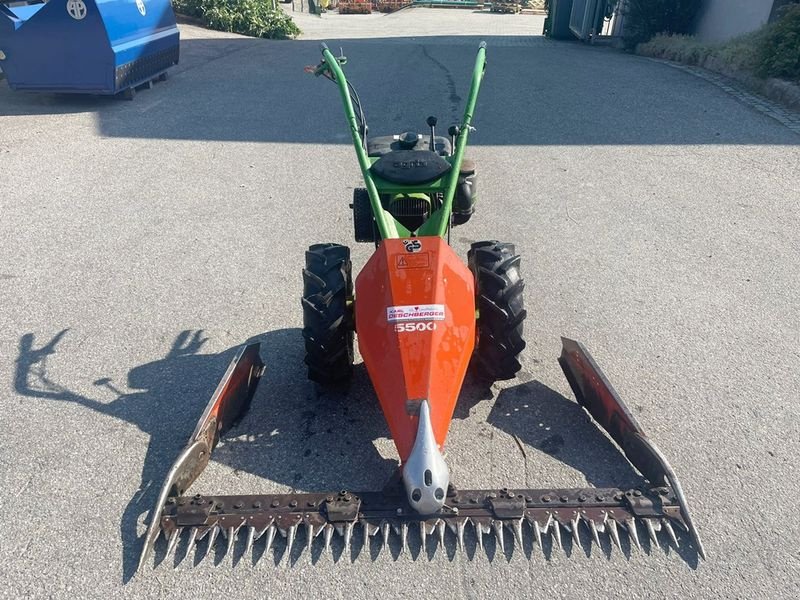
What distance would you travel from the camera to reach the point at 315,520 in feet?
8.16

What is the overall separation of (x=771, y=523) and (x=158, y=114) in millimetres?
9000

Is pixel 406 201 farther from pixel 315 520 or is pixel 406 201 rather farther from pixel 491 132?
pixel 491 132

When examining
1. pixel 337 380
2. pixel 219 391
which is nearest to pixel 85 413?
pixel 219 391

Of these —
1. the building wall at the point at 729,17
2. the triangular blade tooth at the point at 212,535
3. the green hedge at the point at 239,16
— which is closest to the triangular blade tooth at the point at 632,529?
the triangular blade tooth at the point at 212,535

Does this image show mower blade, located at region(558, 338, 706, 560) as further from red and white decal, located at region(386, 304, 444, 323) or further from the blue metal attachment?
the blue metal attachment

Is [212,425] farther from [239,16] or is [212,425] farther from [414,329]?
[239,16]

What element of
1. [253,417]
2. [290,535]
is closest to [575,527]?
[290,535]

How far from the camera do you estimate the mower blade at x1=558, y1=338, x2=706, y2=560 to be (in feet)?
8.42

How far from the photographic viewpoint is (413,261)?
2869 millimetres

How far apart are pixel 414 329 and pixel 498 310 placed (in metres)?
0.61

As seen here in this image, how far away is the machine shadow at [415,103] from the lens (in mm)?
8266

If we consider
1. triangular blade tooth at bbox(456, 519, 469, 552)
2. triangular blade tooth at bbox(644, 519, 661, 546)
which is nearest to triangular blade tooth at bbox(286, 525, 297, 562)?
triangular blade tooth at bbox(456, 519, 469, 552)

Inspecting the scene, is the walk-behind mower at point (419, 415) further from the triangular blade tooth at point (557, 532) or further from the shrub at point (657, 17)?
the shrub at point (657, 17)

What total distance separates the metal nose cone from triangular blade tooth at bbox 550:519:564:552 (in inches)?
20.1
